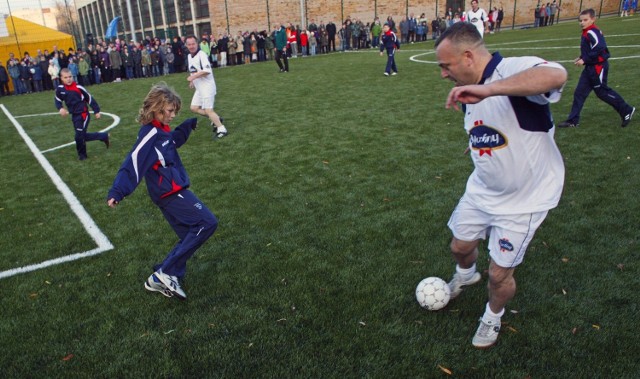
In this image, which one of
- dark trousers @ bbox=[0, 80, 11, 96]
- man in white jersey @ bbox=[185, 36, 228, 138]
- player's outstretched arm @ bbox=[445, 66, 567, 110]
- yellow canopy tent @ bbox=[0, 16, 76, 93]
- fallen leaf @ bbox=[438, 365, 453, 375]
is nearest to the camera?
player's outstretched arm @ bbox=[445, 66, 567, 110]

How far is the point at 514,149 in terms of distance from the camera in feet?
9.52

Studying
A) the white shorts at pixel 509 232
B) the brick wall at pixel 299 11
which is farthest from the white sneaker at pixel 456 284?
the brick wall at pixel 299 11

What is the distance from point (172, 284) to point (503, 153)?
2925 millimetres

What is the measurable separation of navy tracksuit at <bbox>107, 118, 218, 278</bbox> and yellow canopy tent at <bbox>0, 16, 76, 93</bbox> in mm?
26468

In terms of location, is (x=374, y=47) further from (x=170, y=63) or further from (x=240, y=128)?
(x=240, y=128)

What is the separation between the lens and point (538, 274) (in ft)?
13.9

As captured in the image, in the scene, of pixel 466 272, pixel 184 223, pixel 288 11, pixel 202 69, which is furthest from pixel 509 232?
pixel 288 11

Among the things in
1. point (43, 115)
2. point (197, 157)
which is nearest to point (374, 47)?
point (43, 115)

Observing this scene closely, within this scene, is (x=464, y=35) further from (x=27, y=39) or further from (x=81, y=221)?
(x=27, y=39)

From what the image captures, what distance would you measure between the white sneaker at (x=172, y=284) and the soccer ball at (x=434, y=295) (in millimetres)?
2055

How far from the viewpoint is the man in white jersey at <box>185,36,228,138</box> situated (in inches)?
393

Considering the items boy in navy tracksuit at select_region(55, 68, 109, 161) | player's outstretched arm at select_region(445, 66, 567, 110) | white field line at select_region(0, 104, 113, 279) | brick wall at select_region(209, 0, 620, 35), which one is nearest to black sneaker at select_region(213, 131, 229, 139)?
boy in navy tracksuit at select_region(55, 68, 109, 161)

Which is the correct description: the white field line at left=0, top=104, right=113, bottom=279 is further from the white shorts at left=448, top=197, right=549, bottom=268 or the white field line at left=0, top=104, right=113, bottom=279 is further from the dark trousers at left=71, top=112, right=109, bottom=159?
the white shorts at left=448, top=197, right=549, bottom=268

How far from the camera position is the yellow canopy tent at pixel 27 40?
25.0m
